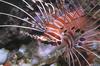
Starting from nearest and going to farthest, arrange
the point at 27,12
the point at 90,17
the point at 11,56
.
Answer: the point at 11,56 → the point at 27,12 → the point at 90,17

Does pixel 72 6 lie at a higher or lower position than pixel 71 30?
higher

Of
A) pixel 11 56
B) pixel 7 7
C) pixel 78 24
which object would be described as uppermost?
pixel 7 7

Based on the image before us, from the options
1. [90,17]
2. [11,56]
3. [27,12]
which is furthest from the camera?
[90,17]

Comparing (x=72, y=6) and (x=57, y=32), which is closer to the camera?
(x=57, y=32)

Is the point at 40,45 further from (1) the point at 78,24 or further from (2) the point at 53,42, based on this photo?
(1) the point at 78,24

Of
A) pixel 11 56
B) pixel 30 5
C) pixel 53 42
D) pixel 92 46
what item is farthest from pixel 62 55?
pixel 30 5

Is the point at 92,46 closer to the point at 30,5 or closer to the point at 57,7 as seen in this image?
the point at 57,7

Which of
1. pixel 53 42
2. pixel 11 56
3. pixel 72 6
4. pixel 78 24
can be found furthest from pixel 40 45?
pixel 72 6
